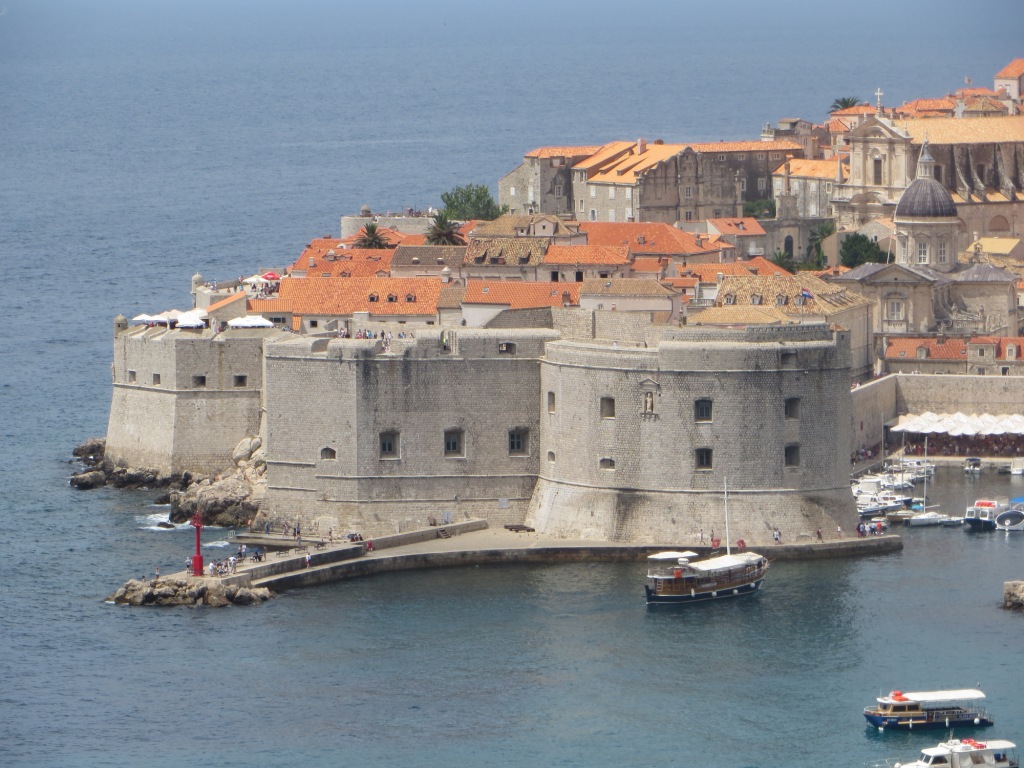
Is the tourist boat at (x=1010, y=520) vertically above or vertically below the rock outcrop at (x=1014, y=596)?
above

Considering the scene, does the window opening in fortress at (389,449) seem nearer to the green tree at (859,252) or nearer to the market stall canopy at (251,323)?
the market stall canopy at (251,323)

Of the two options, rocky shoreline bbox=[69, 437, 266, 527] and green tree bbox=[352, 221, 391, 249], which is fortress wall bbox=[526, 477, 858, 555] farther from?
green tree bbox=[352, 221, 391, 249]

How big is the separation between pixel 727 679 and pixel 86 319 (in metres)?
68.2

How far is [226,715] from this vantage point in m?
66.9

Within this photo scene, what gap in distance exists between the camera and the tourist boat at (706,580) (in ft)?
248

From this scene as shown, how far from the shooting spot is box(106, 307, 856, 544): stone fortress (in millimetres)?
79375

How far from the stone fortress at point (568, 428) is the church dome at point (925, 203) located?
99.2ft

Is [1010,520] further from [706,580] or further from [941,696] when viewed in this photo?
[941,696]

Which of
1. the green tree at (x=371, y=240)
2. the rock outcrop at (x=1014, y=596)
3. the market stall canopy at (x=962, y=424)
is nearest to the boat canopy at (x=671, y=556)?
the rock outcrop at (x=1014, y=596)

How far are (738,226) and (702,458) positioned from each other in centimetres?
4212

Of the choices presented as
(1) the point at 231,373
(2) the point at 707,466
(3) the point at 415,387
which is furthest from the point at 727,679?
(1) the point at 231,373

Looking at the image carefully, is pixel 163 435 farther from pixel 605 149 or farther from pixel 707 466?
pixel 605 149

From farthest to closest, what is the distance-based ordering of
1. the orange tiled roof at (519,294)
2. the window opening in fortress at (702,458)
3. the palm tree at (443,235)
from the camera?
the palm tree at (443,235) < the orange tiled roof at (519,294) < the window opening in fortress at (702,458)

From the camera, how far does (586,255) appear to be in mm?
101375
